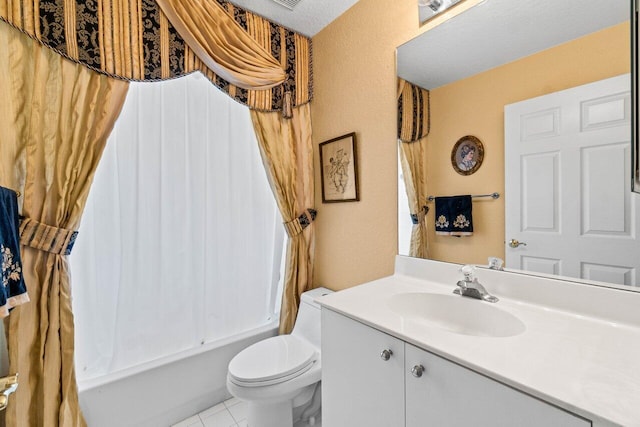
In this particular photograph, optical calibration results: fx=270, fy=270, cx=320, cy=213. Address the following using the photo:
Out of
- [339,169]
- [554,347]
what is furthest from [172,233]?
[554,347]

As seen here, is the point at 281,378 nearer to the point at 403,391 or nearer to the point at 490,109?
the point at 403,391

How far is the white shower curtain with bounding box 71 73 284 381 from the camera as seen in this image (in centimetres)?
134

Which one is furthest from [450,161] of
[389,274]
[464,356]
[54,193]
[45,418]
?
[45,418]

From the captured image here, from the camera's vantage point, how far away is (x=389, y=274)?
1.50 meters

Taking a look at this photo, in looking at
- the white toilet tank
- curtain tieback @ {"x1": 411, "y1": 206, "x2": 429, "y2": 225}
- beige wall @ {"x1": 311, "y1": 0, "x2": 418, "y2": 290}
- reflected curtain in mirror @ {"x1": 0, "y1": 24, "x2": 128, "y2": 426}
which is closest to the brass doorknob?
curtain tieback @ {"x1": 411, "y1": 206, "x2": 429, "y2": 225}

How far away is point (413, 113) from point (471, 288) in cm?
86

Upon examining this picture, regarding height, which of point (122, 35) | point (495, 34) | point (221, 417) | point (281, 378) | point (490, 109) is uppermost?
point (122, 35)

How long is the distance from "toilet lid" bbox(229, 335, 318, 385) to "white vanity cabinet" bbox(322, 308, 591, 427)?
301 mm

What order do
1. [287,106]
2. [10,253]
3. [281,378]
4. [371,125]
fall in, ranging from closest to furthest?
[10,253] → [281,378] → [371,125] → [287,106]

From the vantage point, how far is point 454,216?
1.19 metres

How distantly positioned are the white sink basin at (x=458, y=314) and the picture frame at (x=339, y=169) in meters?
0.73

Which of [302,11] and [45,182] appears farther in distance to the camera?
[302,11]

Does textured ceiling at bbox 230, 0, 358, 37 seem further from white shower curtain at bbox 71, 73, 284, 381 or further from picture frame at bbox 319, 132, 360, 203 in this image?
picture frame at bbox 319, 132, 360, 203

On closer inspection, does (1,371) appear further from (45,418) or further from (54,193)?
(54,193)
